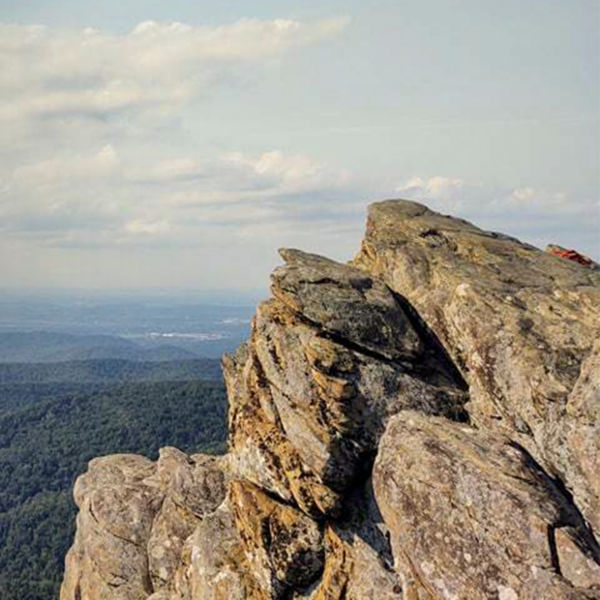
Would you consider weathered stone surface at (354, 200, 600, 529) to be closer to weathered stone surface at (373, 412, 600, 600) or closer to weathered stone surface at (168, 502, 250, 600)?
weathered stone surface at (373, 412, 600, 600)

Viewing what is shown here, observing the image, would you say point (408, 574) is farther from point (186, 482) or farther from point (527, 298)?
point (186, 482)

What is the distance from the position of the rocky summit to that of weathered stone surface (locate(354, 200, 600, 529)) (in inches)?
2.9

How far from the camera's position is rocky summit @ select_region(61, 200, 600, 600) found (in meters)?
19.3

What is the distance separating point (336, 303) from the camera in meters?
26.2

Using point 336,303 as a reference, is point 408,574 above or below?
below

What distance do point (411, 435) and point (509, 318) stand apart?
20.1 ft

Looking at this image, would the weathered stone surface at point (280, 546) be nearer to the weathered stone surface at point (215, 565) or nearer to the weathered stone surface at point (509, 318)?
the weathered stone surface at point (215, 565)

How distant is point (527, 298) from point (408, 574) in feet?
37.4

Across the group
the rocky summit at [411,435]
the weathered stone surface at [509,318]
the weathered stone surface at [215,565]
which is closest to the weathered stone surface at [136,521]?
the rocky summit at [411,435]

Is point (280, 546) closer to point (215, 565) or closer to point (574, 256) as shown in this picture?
point (215, 565)

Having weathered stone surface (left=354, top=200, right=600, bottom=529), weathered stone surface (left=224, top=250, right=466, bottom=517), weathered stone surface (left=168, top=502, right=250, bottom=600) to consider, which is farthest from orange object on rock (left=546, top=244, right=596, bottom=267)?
weathered stone surface (left=168, top=502, right=250, bottom=600)

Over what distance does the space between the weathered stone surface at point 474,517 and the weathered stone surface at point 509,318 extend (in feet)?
3.75

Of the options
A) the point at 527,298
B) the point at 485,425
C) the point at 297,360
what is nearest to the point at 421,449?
the point at 485,425

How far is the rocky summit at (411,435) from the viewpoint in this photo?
19.3 metres
